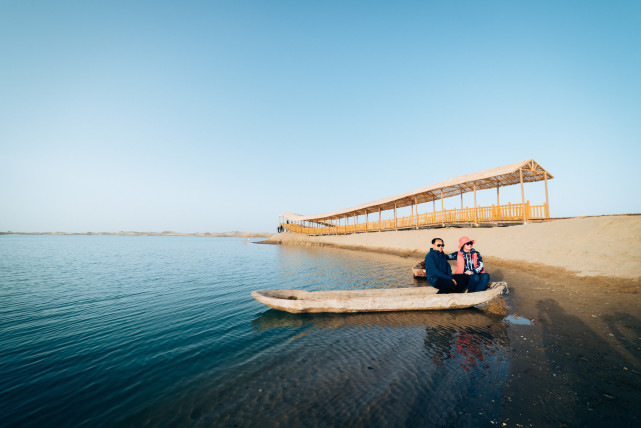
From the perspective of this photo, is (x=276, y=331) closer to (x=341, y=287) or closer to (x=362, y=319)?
(x=362, y=319)

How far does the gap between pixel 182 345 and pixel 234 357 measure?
1.83 meters

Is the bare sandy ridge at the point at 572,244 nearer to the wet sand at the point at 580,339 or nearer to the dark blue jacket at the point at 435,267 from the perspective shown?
the wet sand at the point at 580,339

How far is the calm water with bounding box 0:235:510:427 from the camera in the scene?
396 cm

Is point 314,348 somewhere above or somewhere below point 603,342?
below

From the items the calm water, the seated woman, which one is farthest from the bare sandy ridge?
the calm water

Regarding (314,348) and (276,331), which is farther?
(276,331)

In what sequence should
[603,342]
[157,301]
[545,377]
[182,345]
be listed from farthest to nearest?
[157,301] → [182,345] → [603,342] → [545,377]

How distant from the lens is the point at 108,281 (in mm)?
15516

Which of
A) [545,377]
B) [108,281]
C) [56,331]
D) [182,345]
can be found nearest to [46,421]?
[182,345]

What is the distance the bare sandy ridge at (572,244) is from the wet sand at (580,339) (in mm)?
71

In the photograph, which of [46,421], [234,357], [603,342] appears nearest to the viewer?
[46,421]

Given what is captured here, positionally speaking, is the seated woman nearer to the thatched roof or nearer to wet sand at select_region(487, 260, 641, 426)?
wet sand at select_region(487, 260, 641, 426)

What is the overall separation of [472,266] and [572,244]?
9809mm

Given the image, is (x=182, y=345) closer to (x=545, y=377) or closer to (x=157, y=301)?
(x=157, y=301)
